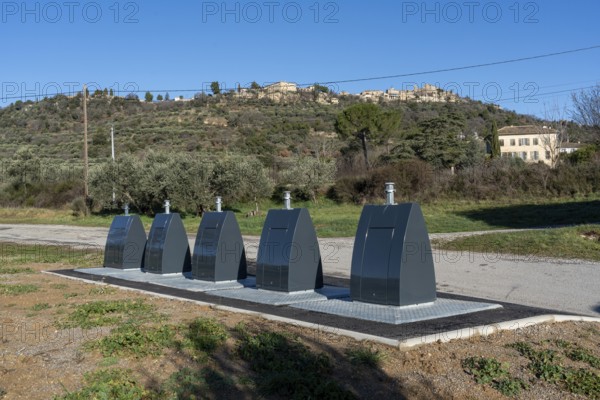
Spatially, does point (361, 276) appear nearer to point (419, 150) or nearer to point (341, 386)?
point (341, 386)

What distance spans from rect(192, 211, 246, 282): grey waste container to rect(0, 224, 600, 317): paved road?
129 inches

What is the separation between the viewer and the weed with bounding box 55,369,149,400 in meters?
5.27

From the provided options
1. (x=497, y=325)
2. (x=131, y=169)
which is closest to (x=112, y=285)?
(x=497, y=325)

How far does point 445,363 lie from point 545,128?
226 ft

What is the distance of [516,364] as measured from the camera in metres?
6.02

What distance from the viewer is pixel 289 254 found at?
9.90 meters

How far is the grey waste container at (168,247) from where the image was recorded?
1288 centimetres

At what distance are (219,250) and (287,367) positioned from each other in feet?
18.9

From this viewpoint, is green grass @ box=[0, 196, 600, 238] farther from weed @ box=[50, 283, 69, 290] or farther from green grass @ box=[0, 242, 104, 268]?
weed @ box=[50, 283, 69, 290]

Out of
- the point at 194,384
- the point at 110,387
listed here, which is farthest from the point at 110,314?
the point at 194,384

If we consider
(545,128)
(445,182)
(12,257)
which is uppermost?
(545,128)

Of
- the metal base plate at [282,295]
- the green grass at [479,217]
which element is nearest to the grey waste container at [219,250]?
the metal base plate at [282,295]

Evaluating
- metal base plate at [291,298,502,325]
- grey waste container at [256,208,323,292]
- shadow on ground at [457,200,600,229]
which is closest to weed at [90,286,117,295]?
grey waste container at [256,208,323,292]

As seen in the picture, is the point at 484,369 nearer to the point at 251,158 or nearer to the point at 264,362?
the point at 264,362
